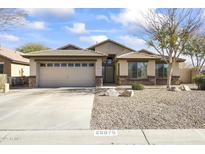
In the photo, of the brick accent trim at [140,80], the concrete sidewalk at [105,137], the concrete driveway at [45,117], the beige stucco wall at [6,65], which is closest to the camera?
the concrete sidewalk at [105,137]

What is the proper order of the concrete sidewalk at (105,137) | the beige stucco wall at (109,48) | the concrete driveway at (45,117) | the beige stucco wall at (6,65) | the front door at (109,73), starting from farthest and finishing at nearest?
the beige stucco wall at (109,48) → the front door at (109,73) → the beige stucco wall at (6,65) → the concrete driveway at (45,117) → the concrete sidewalk at (105,137)

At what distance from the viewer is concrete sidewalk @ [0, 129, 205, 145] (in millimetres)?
6637

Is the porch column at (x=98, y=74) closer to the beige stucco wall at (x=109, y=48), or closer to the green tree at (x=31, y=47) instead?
the beige stucco wall at (x=109, y=48)

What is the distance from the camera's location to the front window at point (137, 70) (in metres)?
27.3

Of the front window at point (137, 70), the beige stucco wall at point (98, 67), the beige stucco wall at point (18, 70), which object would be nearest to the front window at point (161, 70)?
the front window at point (137, 70)

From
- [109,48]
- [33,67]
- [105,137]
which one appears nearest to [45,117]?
[105,137]

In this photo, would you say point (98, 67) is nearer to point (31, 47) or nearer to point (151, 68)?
point (151, 68)

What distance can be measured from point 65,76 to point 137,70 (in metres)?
7.72

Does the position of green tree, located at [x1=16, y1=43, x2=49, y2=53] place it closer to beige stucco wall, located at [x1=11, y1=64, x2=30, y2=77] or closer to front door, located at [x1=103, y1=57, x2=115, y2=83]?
beige stucco wall, located at [x1=11, y1=64, x2=30, y2=77]

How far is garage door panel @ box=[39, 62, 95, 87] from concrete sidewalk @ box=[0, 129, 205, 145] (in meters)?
17.2

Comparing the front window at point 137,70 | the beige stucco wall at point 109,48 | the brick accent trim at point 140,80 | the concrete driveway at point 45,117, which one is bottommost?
the concrete driveway at point 45,117

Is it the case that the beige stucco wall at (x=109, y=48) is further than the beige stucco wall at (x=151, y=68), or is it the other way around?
the beige stucco wall at (x=109, y=48)

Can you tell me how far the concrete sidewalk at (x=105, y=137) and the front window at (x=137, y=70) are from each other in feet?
64.9
